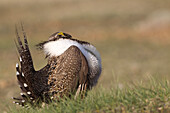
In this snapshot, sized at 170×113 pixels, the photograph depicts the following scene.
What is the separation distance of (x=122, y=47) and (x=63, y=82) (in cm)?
1143

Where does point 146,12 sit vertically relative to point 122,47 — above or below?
above

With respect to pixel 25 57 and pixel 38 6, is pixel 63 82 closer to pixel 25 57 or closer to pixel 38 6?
pixel 25 57

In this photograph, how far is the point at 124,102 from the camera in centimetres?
350

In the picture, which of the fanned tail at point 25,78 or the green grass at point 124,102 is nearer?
the green grass at point 124,102

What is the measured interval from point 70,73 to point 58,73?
6.3 inches

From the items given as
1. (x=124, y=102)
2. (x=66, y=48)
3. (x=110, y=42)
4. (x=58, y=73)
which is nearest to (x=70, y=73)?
(x=58, y=73)

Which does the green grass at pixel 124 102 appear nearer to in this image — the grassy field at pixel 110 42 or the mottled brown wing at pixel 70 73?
the grassy field at pixel 110 42

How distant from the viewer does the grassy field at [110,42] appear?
3.63 m

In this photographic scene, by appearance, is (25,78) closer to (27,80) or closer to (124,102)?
(27,80)

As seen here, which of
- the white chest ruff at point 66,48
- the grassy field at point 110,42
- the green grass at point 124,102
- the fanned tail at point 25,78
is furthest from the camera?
the white chest ruff at point 66,48

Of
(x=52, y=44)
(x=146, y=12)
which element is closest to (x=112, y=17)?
(x=146, y=12)

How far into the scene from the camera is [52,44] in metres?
4.45

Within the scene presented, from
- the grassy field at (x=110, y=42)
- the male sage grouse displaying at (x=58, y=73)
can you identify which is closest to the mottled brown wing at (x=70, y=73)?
the male sage grouse displaying at (x=58, y=73)

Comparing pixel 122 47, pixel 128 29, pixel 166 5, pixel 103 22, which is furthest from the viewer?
pixel 166 5
